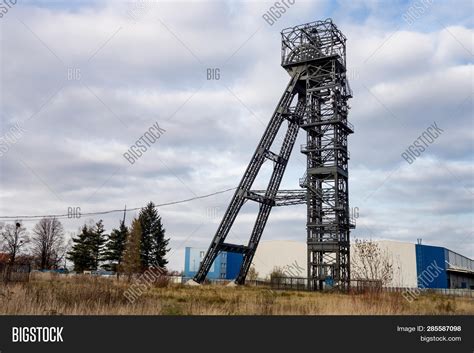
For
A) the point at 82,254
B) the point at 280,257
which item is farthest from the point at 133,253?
the point at 280,257

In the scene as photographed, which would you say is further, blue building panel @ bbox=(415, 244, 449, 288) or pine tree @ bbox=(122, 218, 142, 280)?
blue building panel @ bbox=(415, 244, 449, 288)

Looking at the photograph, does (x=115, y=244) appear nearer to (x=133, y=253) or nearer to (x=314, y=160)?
(x=133, y=253)

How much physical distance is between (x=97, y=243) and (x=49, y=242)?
13489 millimetres

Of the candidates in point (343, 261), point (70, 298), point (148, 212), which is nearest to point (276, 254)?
point (148, 212)

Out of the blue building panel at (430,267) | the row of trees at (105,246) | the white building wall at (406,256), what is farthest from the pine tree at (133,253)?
the blue building panel at (430,267)

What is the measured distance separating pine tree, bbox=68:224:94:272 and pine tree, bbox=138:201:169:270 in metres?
10.0

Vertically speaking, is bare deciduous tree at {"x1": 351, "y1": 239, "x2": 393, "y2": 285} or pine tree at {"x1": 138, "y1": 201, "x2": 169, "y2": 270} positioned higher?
pine tree at {"x1": 138, "y1": 201, "x2": 169, "y2": 270}

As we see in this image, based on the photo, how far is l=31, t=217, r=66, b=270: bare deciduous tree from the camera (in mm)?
75688

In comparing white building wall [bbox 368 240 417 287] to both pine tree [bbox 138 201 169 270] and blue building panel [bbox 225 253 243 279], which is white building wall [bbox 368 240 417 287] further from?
pine tree [bbox 138 201 169 270]

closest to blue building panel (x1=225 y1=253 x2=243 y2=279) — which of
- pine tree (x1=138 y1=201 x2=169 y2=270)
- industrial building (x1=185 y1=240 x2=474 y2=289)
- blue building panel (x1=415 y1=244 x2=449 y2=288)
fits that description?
industrial building (x1=185 y1=240 x2=474 y2=289)

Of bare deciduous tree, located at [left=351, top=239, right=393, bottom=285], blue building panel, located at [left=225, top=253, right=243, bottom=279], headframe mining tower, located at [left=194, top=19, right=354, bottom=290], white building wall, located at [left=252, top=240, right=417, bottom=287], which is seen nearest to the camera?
bare deciduous tree, located at [left=351, top=239, right=393, bottom=285]

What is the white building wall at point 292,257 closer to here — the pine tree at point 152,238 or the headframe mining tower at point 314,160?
the pine tree at point 152,238

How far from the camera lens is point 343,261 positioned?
120 feet
